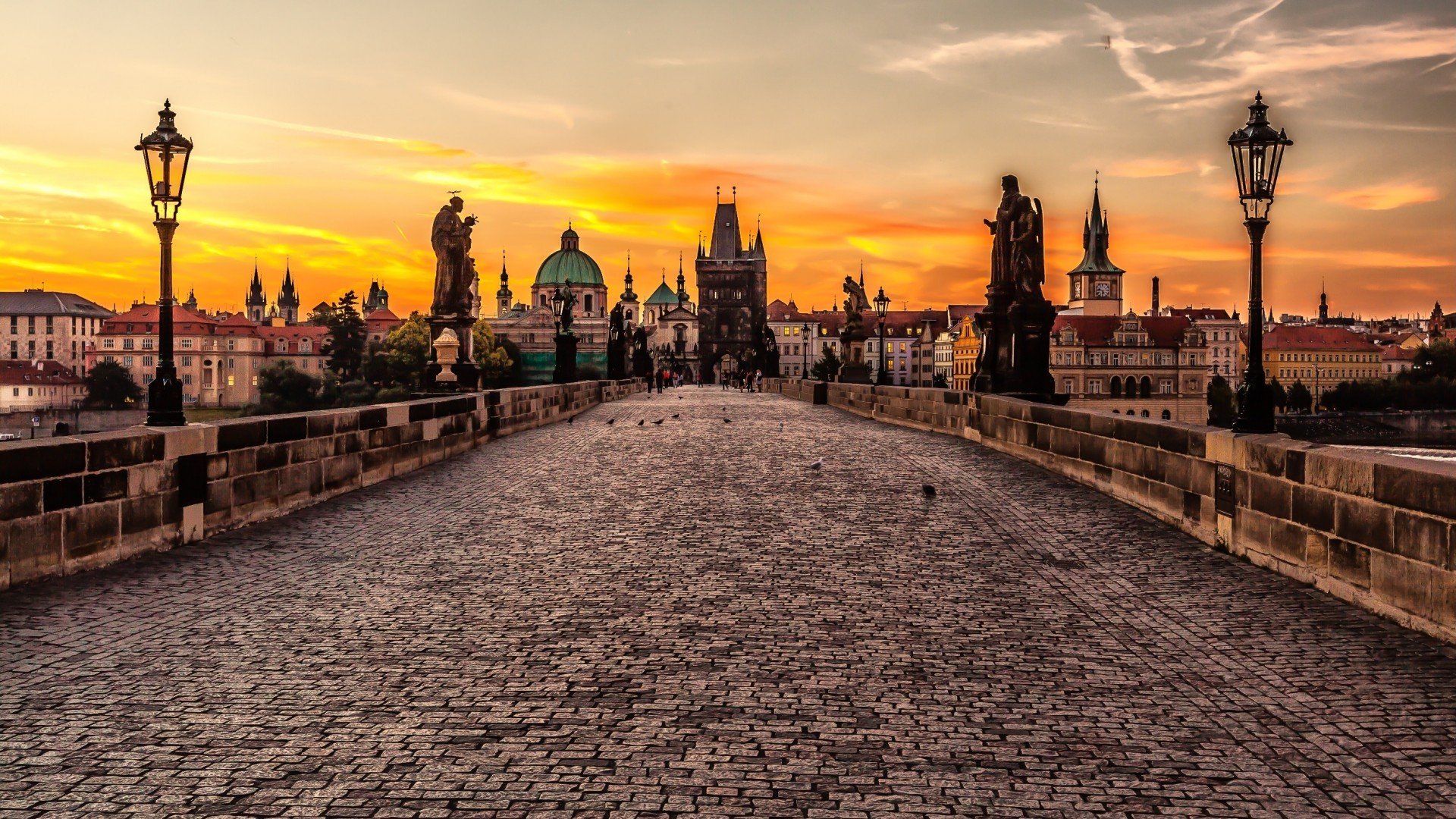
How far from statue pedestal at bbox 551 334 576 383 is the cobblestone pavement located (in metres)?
31.1

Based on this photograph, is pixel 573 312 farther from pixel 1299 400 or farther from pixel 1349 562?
pixel 1349 562

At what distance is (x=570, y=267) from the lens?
643ft

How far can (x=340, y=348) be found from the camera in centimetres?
14625

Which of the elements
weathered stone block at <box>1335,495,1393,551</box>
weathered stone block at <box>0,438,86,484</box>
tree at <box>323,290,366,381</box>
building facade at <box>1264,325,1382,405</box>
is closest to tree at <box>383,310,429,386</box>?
tree at <box>323,290,366,381</box>

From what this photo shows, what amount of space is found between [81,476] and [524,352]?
164 m

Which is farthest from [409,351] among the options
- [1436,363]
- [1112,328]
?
[1436,363]

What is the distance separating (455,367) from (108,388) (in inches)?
5515

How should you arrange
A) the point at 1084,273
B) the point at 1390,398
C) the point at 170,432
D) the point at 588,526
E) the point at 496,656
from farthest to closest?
the point at 1084,273, the point at 1390,398, the point at 588,526, the point at 170,432, the point at 496,656

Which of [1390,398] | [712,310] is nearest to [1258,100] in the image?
[1390,398]

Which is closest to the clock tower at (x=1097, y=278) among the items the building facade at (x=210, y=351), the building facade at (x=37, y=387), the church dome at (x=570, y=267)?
the church dome at (x=570, y=267)

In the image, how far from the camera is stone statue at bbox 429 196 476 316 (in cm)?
2534

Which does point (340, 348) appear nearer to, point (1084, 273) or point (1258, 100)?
point (1084, 273)

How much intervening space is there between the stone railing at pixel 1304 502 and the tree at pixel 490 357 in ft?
326

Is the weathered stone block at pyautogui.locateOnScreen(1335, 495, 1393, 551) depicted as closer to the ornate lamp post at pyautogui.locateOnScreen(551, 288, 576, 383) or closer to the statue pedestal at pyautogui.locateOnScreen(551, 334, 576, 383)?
the ornate lamp post at pyautogui.locateOnScreen(551, 288, 576, 383)
